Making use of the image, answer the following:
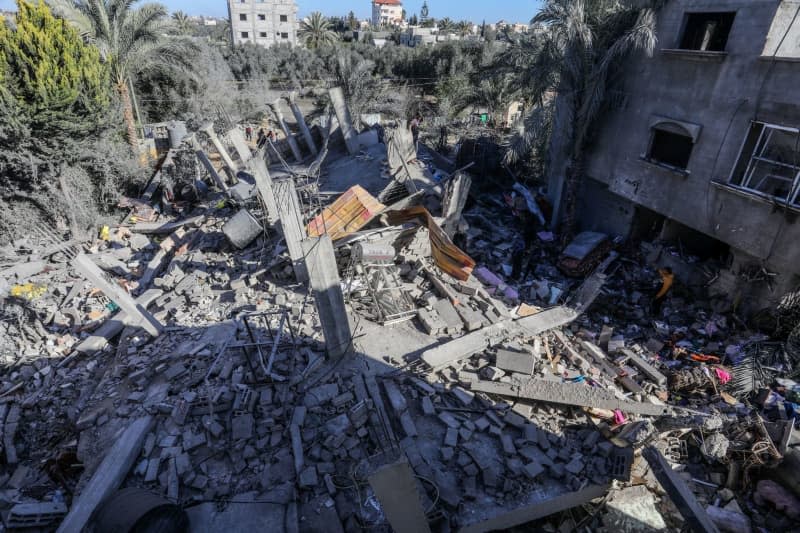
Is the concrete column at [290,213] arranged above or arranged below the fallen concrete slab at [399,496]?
above

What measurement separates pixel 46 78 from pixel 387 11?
9706cm

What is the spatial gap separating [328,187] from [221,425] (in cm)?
981

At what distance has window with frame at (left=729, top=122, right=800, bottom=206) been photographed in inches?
324

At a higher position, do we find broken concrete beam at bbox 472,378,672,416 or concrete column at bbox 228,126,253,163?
A: concrete column at bbox 228,126,253,163

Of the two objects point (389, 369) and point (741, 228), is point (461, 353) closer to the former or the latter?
point (389, 369)

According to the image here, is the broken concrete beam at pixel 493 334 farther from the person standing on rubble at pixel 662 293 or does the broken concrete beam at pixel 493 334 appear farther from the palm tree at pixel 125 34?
the palm tree at pixel 125 34

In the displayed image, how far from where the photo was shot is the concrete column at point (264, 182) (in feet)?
29.0

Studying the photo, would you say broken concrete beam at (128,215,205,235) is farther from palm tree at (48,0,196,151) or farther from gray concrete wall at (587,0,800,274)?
gray concrete wall at (587,0,800,274)

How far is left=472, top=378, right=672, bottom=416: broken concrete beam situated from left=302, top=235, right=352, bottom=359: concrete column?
91.7 inches

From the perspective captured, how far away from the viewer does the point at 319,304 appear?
702 cm

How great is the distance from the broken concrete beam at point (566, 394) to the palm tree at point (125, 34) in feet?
50.4

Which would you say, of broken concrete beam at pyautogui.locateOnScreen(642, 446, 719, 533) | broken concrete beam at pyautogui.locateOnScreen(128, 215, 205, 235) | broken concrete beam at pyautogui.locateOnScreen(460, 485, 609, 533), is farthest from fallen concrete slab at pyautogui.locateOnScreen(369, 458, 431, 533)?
broken concrete beam at pyautogui.locateOnScreen(128, 215, 205, 235)

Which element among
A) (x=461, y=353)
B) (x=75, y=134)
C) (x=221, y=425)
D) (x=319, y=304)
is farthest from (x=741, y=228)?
(x=75, y=134)

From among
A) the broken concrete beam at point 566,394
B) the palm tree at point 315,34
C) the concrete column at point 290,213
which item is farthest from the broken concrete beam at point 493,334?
the palm tree at point 315,34
